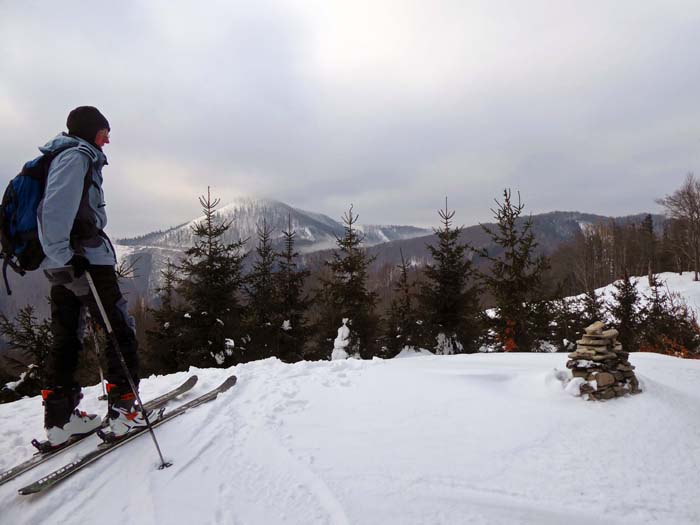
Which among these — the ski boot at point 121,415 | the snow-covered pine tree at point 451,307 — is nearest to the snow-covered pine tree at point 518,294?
the snow-covered pine tree at point 451,307

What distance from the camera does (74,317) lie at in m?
3.07

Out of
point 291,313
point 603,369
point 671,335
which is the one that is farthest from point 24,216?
point 671,335

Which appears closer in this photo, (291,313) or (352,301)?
(352,301)

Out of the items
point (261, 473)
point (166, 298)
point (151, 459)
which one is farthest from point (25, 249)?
point (166, 298)

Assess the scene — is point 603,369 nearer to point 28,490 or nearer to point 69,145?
point 28,490

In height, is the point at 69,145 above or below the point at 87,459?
above

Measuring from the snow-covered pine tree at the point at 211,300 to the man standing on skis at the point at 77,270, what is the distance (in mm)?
11432

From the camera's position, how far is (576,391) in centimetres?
355

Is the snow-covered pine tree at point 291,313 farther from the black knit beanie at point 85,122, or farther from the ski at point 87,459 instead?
the black knit beanie at point 85,122

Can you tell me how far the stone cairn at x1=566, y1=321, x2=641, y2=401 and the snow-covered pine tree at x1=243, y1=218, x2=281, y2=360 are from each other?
1370cm

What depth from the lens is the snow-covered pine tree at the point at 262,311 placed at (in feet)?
53.8

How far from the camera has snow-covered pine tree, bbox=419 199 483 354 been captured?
48.4ft

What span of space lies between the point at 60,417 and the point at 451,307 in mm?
14044

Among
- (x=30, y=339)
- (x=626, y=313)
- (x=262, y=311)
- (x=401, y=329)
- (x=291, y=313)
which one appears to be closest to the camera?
(x=30, y=339)
